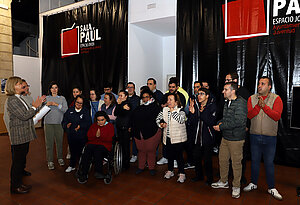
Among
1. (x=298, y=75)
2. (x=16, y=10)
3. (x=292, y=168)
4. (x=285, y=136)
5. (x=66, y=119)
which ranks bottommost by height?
(x=292, y=168)

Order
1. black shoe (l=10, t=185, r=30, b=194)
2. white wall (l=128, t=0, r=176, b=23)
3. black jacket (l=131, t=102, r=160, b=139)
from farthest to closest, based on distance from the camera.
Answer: white wall (l=128, t=0, r=176, b=23) < black jacket (l=131, t=102, r=160, b=139) < black shoe (l=10, t=185, r=30, b=194)

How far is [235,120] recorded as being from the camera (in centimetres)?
282

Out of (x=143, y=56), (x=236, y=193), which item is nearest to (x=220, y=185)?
(x=236, y=193)

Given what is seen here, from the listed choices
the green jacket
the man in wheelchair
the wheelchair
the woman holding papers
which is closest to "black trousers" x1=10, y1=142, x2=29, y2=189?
the woman holding papers

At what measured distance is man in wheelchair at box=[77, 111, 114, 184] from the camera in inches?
129

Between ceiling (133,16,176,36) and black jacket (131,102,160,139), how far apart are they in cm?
300

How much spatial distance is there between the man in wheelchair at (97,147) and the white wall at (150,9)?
3.32 metres

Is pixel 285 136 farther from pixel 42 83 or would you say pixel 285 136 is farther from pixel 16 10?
pixel 16 10

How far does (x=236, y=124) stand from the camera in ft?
9.22

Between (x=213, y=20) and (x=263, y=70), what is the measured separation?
1507 millimetres

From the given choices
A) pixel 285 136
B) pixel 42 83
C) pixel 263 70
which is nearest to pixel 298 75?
pixel 263 70

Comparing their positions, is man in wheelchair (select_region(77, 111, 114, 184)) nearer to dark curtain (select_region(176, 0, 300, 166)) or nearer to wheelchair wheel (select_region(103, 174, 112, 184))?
wheelchair wheel (select_region(103, 174, 112, 184))

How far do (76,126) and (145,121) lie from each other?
118 cm

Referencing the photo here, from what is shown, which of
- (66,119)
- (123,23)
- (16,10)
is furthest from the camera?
(16,10)
